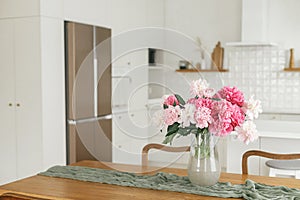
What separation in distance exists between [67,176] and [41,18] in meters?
2.19

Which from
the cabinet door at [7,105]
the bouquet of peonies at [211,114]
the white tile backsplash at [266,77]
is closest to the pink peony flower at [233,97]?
the bouquet of peonies at [211,114]

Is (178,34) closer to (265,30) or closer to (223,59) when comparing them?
(223,59)

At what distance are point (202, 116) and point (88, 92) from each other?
2900 mm

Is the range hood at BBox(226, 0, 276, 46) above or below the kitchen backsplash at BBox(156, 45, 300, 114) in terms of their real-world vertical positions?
above

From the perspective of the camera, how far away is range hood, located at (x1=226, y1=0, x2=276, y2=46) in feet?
17.6

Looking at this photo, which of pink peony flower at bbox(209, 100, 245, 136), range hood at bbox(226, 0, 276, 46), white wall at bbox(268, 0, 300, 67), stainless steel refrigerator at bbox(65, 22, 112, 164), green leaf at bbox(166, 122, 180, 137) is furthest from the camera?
white wall at bbox(268, 0, 300, 67)

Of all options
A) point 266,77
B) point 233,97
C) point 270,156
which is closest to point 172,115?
point 233,97

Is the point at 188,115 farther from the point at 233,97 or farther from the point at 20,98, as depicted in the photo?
the point at 20,98

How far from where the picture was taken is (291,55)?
553 cm

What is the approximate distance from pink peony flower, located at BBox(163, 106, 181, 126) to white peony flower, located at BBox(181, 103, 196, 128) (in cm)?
2

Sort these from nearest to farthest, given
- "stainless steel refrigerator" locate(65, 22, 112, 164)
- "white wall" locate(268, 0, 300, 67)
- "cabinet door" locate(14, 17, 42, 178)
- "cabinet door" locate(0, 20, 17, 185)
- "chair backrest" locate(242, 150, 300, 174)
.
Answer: "chair backrest" locate(242, 150, 300, 174)
"cabinet door" locate(14, 17, 42, 178)
"cabinet door" locate(0, 20, 17, 185)
"stainless steel refrigerator" locate(65, 22, 112, 164)
"white wall" locate(268, 0, 300, 67)

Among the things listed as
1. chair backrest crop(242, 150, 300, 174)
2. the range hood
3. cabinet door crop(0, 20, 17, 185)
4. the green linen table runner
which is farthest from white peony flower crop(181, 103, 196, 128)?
the range hood

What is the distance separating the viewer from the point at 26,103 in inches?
165

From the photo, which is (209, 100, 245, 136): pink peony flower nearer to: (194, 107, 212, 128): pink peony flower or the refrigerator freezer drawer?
(194, 107, 212, 128): pink peony flower
